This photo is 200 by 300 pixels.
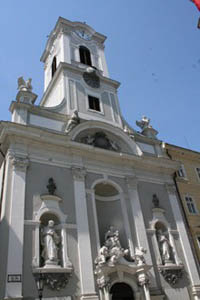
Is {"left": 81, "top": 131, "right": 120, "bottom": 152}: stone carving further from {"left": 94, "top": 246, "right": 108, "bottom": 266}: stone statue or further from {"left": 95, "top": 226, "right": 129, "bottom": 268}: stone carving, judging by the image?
{"left": 94, "top": 246, "right": 108, "bottom": 266}: stone statue

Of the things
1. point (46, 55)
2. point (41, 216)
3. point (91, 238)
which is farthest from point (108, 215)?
point (46, 55)

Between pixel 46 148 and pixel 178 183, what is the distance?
32.0 ft

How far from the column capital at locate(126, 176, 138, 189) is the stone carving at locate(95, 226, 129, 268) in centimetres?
334

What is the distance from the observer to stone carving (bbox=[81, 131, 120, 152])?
17641mm

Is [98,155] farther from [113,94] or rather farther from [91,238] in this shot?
[113,94]

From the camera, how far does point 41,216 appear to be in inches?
548

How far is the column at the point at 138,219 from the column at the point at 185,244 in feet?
8.38

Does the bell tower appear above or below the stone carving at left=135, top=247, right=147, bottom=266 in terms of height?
above

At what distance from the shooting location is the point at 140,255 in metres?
14.4

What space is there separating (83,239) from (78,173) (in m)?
3.67

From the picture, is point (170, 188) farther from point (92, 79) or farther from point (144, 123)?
point (92, 79)

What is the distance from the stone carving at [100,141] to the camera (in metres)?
17.6

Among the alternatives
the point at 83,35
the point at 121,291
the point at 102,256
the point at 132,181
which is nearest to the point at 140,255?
the point at 121,291

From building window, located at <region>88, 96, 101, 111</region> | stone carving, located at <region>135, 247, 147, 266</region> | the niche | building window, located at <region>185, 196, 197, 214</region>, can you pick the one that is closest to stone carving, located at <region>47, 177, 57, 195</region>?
the niche
